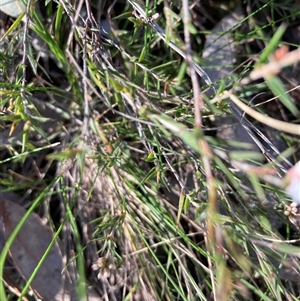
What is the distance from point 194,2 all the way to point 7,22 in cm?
55

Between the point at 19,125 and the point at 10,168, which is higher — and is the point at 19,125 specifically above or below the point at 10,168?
above

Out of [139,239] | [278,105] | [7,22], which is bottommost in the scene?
[139,239]

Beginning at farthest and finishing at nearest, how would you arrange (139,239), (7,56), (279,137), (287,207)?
(279,137) < (139,239) < (7,56) < (287,207)

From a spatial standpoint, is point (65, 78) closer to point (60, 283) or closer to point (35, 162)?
point (35, 162)

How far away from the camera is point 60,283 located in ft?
4.73

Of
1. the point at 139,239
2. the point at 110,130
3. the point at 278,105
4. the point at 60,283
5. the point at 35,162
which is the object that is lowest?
the point at 60,283

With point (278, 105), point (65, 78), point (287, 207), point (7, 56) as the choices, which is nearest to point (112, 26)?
point (65, 78)

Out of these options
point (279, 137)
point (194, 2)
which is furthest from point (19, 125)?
point (279, 137)

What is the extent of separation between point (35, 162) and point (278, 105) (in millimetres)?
772

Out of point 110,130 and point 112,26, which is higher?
point 112,26

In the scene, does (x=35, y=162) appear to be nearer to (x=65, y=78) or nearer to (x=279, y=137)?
(x=65, y=78)

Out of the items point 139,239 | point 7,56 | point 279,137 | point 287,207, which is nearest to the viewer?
point 287,207

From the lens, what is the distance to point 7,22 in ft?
4.86

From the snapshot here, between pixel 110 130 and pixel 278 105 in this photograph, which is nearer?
pixel 110 130
